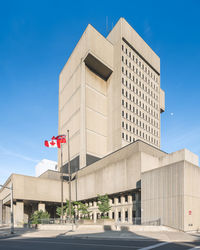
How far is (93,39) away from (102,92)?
54.9 feet

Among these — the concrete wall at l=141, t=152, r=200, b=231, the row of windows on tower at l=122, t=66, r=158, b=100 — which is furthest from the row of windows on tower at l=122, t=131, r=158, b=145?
the concrete wall at l=141, t=152, r=200, b=231

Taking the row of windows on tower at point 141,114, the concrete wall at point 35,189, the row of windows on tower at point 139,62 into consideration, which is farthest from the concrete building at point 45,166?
the row of windows on tower at point 139,62

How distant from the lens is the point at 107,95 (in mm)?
81125

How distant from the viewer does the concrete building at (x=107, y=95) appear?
7312 cm

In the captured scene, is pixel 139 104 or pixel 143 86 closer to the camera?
pixel 139 104

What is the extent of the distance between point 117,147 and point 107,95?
61.2 ft

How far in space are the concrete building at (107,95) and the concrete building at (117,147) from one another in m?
0.29

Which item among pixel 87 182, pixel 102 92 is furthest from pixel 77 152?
pixel 102 92

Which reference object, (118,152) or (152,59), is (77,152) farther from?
(152,59)

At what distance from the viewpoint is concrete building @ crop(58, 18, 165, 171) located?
2879 inches

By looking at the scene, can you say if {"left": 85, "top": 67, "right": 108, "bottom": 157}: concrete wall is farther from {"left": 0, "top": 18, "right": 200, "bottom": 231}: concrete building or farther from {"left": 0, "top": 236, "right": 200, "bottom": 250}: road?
{"left": 0, "top": 236, "right": 200, "bottom": 250}: road

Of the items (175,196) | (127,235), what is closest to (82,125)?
(175,196)

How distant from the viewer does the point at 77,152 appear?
7256cm

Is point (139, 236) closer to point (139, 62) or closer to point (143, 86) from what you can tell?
point (143, 86)
